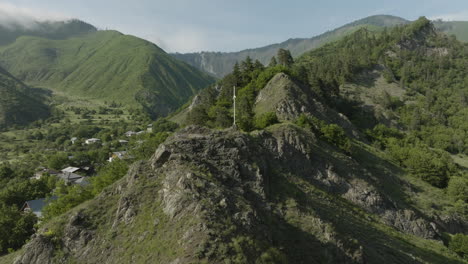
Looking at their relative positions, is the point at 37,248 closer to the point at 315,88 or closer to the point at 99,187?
the point at 99,187

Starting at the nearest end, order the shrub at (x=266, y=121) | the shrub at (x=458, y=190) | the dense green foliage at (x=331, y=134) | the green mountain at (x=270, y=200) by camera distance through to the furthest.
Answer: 1. the green mountain at (x=270, y=200)
2. the shrub at (x=266, y=121)
3. the dense green foliage at (x=331, y=134)
4. the shrub at (x=458, y=190)

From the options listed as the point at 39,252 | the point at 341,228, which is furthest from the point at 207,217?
the point at 341,228

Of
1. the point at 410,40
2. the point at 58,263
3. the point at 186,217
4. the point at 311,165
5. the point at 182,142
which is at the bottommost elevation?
the point at 311,165

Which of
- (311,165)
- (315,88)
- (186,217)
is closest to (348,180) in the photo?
(311,165)

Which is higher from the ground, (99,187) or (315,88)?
(315,88)

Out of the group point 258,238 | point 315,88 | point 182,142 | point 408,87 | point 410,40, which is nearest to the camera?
point 258,238

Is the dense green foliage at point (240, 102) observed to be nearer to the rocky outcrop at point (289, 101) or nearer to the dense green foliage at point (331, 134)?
the rocky outcrop at point (289, 101)

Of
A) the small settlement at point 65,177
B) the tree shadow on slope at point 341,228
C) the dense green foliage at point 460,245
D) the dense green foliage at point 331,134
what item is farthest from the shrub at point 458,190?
the small settlement at point 65,177

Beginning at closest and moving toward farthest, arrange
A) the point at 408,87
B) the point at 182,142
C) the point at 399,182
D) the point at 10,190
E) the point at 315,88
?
the point at 182,142 → the point at 399,182 → the point at 10,190 → the point at 315,88 → the point at 408,87
